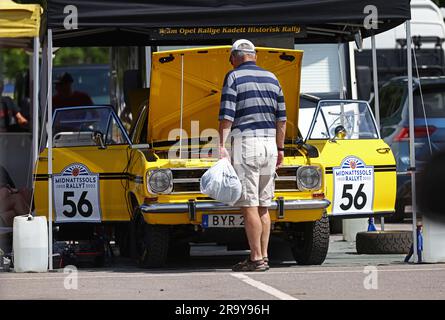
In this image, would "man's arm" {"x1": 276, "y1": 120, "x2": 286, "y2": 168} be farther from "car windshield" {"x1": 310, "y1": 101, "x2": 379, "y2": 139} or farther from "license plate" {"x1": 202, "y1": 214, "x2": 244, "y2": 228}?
"car windshield" {"x1": 310, "y1": 101, "x2": 379, "y2": 139}

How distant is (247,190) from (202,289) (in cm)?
148

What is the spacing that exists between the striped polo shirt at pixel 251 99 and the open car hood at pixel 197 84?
84cm

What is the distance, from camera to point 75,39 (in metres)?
11.1

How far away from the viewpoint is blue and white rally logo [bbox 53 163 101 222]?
9336 millimetres

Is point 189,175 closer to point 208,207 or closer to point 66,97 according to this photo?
point 208,207

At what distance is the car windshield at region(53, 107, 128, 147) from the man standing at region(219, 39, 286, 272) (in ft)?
6.45

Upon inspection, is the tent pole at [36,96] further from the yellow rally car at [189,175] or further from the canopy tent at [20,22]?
the yellow rally car at [189,175]

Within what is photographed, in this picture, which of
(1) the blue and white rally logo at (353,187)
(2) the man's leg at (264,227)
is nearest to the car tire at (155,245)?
(2) the man's leg at (264,227)

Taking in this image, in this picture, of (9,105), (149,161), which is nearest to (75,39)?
(149,161)

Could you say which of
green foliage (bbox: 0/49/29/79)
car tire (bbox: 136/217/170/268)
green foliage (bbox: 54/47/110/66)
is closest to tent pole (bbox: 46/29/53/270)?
car tire (bbox: 136/217/170/268)

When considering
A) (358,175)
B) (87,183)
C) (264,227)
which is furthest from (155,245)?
(358,175)

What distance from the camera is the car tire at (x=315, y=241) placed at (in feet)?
28.7
